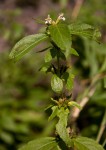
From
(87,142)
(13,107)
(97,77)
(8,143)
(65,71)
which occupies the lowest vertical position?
(87,142)

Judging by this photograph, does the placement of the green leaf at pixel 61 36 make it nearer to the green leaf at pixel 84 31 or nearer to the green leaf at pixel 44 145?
the green leaf at pixel 84 31

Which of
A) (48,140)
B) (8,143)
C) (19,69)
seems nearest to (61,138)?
(48,140)

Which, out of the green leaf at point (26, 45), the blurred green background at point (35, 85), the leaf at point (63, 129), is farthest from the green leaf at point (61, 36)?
the blurred green background at point (35, 85)

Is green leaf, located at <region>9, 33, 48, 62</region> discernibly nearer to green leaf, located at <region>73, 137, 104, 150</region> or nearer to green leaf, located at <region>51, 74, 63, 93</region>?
green leaf, located at <region>51, 74, 63, 93</region>

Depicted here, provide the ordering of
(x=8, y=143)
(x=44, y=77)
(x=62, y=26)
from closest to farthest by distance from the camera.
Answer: (x=62, y=26) < (x=8, y=143) < (x=44, y=77)

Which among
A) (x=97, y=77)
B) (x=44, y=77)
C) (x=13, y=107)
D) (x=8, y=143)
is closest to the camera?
(x=97, y=77)

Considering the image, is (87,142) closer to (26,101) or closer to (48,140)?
(48,140)

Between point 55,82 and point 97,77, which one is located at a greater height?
point 97,77

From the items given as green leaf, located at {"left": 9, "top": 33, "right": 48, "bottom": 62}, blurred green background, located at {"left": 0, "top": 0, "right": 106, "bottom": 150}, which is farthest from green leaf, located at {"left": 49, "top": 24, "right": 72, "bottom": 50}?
blurred green background, located at {"left": 0, "top": 0, "right": 106, "bottom": 150}
